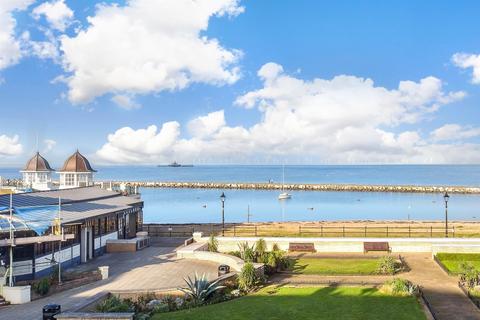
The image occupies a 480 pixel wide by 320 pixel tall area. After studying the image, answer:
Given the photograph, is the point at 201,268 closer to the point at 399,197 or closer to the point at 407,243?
the point at 407,243

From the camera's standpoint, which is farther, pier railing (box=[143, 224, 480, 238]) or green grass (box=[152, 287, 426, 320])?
pier railing (box=[143, 224, 480, 238])

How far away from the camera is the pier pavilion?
23.4 m

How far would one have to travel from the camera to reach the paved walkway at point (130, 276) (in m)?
20.2

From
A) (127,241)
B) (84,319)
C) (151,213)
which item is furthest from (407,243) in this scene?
(151,213)

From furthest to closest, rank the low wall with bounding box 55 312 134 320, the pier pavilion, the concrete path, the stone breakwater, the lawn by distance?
the stone breakwater
the lawn
the pier pavilion
the concrete path
the low wall with bounding box 55 312 134 320

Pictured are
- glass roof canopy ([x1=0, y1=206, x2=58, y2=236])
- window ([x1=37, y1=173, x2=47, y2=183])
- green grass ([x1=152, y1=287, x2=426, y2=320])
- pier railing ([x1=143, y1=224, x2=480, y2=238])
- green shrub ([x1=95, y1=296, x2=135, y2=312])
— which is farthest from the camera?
window ([x1=37, y1=173, x2=47, y2=183])

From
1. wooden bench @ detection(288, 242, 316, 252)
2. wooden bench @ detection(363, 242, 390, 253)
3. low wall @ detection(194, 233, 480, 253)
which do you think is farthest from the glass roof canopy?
wooden bench @ detection(363, 242, 390, 253)

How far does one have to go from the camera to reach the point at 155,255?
3225 cm

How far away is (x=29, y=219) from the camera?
955 inches

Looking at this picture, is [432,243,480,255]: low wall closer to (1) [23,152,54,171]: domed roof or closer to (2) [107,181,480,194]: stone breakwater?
(1) [23,152,54,171]: domed roof

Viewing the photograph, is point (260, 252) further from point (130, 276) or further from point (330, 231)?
point (330, 231)

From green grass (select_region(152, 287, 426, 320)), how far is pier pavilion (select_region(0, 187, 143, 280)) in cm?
838

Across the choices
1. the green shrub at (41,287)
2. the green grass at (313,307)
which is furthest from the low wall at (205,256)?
the green shrub at (41,287)

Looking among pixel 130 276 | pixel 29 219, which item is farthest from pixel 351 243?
pixel 29 219
